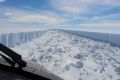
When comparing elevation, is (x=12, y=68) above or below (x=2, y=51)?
below

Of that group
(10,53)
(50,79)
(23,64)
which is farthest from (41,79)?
(10,53)

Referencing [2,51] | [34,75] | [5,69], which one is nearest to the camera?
[2,51]

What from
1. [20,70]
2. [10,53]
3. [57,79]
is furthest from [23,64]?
[57,79]

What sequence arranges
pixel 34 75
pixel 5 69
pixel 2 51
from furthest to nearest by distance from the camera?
pixel 5 69, pixel 34 75, pixel 2 51

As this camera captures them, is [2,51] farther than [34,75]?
No

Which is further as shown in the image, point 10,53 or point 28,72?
point 28,72

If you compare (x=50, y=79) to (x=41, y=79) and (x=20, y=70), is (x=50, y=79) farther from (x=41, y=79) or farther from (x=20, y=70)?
(x=20, y=70)

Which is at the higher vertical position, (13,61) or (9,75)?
(13,61)

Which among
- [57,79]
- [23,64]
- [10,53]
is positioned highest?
[10,53]

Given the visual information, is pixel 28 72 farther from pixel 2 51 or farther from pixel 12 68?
pixel 2 51

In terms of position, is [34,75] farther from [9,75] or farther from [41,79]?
[9,75]
